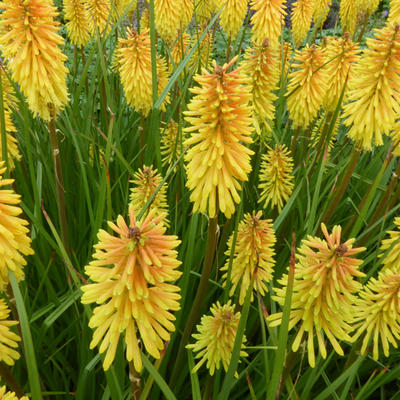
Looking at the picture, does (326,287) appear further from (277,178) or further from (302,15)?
(302,15)

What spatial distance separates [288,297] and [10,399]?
1011 millimetres

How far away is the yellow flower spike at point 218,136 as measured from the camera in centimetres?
163

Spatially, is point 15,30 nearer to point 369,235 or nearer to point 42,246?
point 42,246

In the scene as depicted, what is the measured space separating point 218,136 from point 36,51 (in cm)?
111

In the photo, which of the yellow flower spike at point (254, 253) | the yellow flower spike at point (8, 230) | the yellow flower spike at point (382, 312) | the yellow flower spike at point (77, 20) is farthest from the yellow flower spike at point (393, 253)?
the yellow flower spike at point (77, 20)

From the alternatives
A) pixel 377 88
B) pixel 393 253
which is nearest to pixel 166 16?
pixel 377 88

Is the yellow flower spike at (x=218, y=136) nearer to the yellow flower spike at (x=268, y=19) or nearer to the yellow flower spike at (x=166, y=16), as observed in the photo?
the yellow flower spike at (x=268, y=19)

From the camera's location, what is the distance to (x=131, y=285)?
4.25 ft

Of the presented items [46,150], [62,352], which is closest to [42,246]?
[62,352]

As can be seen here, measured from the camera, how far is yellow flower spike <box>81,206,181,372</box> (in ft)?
4.29

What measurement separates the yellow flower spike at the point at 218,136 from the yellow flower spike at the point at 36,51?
3.13 ft

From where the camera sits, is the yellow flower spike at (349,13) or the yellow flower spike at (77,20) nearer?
the yellow flower spike at (77,20)

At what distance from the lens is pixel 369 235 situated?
3.04 metres

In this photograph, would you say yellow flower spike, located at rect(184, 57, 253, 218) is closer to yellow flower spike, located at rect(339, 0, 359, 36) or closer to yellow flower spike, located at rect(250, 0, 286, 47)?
yellow flower spike, located at rect(250, 0, 286, 47)
